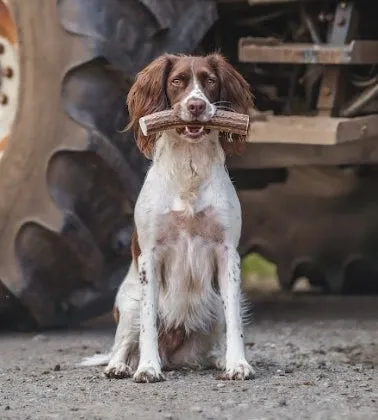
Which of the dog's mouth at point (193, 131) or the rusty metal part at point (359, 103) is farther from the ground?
the rusty metal part at point (359, 103)

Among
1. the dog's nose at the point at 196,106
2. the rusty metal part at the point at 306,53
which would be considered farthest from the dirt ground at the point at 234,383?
the rusty metal part at the point at 306,53

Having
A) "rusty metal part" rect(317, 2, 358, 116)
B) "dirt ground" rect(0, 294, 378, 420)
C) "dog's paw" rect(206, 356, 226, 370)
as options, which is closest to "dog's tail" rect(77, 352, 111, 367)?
"dirt ground" rect(0, 294, 378, 420)

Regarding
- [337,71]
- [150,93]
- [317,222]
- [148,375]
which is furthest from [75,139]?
[317,222]

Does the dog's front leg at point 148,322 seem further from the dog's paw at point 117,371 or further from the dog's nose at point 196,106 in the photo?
the dog's nose at point 196,106

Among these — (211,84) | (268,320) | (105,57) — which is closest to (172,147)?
(211,84)

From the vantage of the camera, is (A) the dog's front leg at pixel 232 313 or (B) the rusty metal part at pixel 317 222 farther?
(B) the rusty metal part at pixel 317 222

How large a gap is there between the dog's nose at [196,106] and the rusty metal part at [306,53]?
0.81 m

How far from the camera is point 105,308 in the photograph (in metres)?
6.54

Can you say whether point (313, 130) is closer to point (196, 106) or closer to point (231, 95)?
point (231, 95)

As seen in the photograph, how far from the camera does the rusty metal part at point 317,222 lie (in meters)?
7.27

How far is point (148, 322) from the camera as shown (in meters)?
5.41

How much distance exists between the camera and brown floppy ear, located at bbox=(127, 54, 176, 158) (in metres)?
5.45

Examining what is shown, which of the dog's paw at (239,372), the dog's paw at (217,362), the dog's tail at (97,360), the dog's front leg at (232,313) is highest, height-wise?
the dog's front leg at (232,313)

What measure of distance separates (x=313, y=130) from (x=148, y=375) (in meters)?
1.25
